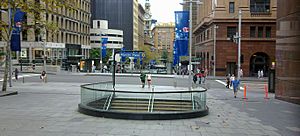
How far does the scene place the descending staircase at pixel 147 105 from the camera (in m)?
14.1

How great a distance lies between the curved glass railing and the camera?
14.0 m

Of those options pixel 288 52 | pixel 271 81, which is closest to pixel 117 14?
pixel 271 81

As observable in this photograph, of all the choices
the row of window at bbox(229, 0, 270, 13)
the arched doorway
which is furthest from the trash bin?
the row of window at bbox(229, 0, 270, 13)

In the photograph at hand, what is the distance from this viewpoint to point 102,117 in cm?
1373

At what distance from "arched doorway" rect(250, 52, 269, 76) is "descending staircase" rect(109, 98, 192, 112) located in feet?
134

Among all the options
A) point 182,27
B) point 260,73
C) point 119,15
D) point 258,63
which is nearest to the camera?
point 182,27

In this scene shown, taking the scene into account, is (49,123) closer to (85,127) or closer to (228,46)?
(85,127)

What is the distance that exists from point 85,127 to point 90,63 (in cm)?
5277

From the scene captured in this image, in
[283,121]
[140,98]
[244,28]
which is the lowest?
[283,121]

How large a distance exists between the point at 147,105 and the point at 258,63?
4286cm

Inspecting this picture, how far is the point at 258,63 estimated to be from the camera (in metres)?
52.5

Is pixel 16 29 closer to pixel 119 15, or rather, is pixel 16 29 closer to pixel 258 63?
pixel 258 63

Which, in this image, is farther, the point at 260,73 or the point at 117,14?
the point at 117,14

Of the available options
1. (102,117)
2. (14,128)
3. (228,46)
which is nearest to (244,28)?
(228,46)
